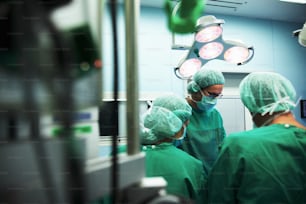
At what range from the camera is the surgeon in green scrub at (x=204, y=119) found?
1464 millimetres

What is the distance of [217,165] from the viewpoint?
0.91 metres

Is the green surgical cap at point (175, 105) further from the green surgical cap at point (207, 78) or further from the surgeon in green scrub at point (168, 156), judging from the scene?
the green surgical cap at point (207, 78)

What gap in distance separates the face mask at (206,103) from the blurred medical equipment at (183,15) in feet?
3.32

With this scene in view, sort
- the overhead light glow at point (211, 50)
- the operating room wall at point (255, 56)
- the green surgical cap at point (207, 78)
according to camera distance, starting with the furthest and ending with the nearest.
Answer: the operating room wall at point (255, 56), the green surgical cap at point (207, 78), the overhead light glow at point (211, 50)

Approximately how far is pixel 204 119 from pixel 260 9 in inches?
40.1

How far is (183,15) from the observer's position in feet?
1.70

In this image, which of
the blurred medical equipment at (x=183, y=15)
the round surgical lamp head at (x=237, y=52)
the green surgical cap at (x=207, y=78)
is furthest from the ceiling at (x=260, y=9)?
the blurred medical equipment at (x=183, y=15)

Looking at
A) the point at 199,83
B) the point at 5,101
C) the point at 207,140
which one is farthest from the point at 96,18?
the point at 207,140

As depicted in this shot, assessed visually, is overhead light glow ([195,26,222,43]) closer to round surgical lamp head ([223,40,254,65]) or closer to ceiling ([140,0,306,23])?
round surgical lamp head ([223,40,254,65])

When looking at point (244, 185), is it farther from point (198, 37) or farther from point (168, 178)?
point (198, 37)

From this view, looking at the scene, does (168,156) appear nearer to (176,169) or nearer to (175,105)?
(176,169)

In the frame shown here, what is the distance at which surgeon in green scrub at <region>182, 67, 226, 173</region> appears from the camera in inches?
57.6

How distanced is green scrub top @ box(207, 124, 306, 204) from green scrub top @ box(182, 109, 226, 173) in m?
0.57

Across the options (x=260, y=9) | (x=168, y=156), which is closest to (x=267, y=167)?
(x=168, y=156)
